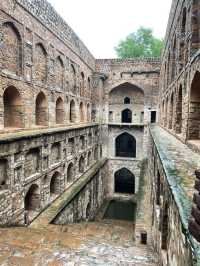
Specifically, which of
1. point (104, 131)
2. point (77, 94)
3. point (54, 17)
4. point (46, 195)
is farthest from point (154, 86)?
point (46, 195)

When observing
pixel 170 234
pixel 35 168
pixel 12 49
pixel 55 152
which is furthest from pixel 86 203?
pixel 170 234

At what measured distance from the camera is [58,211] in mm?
8828

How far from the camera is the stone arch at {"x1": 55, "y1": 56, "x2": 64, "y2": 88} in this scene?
37.8 feet

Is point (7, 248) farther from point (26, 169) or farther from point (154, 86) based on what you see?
point (154, 86)

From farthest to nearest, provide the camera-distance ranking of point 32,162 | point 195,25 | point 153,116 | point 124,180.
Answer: point 124,180
point 153,116
point 32,162
point 195,25

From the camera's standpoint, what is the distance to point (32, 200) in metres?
8.53

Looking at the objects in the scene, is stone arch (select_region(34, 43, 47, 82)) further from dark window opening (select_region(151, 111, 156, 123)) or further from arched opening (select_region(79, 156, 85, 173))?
dark window opening (select_region(151, 111, 156, 123))

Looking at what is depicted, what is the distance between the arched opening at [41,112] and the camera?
10.4m

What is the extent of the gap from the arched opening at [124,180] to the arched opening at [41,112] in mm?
11140

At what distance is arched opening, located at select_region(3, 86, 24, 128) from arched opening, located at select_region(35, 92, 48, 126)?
1.82 metres

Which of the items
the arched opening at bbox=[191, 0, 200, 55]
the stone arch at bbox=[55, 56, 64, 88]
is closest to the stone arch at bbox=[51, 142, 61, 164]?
the stone arch at bbox=[55, 56, 64, 88]

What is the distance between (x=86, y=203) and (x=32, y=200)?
16.8ft

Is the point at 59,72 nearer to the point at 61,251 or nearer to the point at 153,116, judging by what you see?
the point at 61,251

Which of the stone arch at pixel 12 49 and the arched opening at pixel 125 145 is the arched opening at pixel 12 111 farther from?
the arched opening at pixel 125 145
